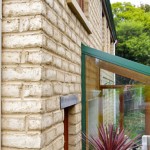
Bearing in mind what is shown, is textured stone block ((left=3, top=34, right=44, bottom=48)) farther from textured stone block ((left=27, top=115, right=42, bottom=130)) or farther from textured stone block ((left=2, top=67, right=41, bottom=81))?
textured stone block ((left=27, top=115, right=42, bottom=130))

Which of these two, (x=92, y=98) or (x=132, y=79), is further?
(x=92, y=98)

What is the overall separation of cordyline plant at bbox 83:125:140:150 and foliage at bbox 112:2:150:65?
26085mm

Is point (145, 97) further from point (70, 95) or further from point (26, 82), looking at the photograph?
point (26, 82)

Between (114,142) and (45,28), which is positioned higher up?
(45,28)

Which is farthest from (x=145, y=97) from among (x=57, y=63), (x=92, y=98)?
(x=57, y=63)

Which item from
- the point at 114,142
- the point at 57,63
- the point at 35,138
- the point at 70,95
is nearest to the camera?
the point at 35,138

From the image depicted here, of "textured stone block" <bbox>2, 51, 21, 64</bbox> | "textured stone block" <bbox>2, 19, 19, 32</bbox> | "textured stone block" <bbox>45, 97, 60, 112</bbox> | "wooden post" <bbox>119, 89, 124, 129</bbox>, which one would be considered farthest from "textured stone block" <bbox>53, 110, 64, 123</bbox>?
"wooden post" <bbox>119, 89, 124, 129</bbox>

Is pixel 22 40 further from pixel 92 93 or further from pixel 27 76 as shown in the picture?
pixel 92 93

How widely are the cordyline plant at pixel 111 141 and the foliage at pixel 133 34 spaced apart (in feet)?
85.6

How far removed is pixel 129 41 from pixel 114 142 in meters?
27.8

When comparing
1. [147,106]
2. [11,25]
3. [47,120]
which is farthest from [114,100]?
[11,25]

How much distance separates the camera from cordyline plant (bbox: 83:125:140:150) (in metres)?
3.73

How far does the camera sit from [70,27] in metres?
3.35

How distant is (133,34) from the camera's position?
32.6 metres
